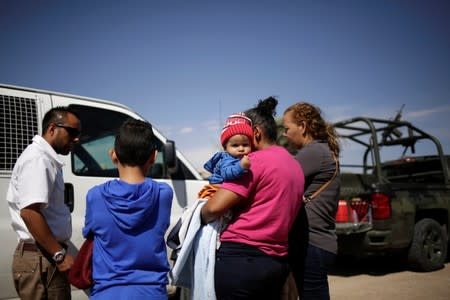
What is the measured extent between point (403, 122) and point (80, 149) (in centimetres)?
591

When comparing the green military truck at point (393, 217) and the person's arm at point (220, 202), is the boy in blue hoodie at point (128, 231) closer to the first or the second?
the person's arm at point (220, 202)

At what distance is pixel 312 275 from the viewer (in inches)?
91.7

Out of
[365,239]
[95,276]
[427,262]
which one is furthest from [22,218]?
[427,262]

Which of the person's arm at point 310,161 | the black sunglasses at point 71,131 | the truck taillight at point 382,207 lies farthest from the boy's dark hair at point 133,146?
the truck taillight at point 382,207

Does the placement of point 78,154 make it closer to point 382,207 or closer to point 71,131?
point 71,131

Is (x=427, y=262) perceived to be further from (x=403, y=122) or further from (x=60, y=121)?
(x=60, y=121)

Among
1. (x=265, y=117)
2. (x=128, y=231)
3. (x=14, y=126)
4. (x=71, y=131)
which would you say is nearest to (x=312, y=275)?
(x=265, y=117)

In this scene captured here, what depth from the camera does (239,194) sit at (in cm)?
185

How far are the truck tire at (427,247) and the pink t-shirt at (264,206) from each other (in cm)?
482

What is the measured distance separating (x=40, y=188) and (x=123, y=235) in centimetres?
65

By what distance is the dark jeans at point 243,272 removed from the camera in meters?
1.87

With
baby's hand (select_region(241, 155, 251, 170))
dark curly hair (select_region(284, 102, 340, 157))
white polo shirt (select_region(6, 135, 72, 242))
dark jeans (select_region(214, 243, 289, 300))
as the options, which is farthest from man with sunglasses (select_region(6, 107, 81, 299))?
dark curly hair (select_region(284, 102, 340, 157))

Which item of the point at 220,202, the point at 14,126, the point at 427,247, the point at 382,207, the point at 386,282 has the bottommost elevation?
the point at 386,282

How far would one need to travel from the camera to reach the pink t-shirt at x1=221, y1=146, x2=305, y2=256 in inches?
75.0
